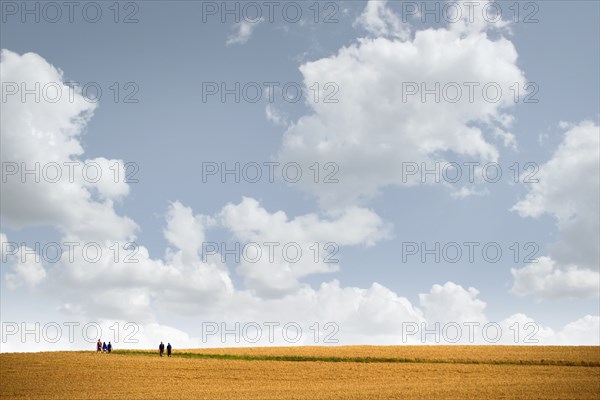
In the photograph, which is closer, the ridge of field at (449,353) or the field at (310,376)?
the field at (310,376)

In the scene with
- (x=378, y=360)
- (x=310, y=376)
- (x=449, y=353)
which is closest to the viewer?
(x=310, y=376)

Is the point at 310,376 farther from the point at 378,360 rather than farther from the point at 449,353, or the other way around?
the point at 449,353

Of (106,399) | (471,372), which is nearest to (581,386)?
(471,372)

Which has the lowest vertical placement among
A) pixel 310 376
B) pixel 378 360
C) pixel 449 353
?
A: pixel 378 360

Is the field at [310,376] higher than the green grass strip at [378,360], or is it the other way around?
the field at [310,376]

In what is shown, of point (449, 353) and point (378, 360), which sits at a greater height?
point (449, 353)

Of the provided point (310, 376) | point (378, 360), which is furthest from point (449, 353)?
point (310, 376)

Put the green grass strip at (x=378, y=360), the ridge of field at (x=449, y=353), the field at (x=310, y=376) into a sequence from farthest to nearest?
1. the ridge of field at (x=449, y=353)
2. the green grass strip at (x=378, y=360)
3. the field at (x=310, y=376)

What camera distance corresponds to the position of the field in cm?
3077

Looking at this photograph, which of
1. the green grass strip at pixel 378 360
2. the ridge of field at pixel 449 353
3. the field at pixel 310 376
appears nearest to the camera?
the field at pixel 310 376

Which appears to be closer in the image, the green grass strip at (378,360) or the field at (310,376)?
A: the field at (310,376)

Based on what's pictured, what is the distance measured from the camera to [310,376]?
38438mm

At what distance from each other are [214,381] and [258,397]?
23.7 ft

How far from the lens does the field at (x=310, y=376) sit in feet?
101
